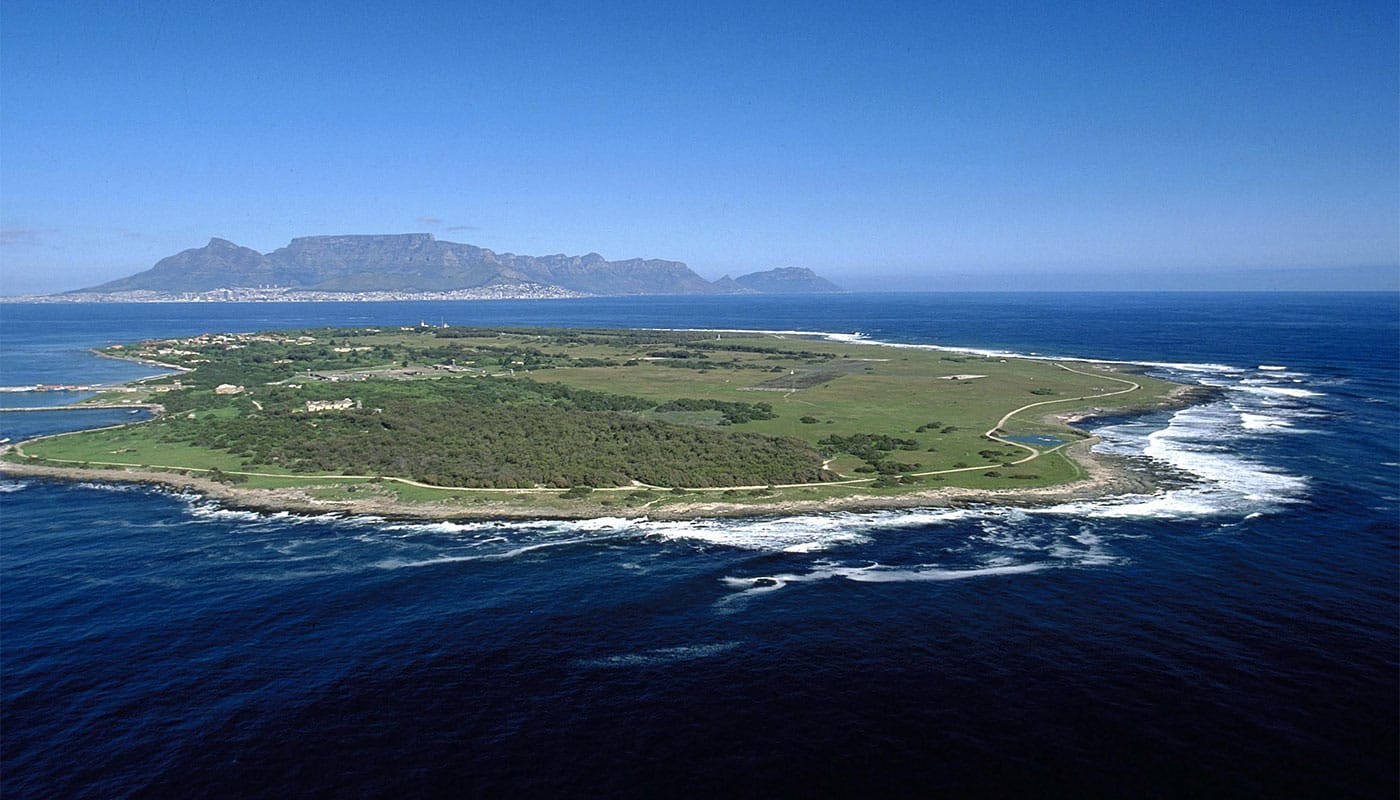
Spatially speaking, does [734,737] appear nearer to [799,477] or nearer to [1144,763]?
[1144,763]

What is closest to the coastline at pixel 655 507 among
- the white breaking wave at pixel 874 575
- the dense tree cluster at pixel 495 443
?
the dense tree cluster at pixel 495 443

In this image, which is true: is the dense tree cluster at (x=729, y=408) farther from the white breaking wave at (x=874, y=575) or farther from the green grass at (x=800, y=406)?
the white breaking wave at (x=874, y=575)

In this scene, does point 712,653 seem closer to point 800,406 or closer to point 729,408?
point 729,408

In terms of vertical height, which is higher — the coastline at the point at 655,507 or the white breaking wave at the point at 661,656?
the coastline at the point at 655,507

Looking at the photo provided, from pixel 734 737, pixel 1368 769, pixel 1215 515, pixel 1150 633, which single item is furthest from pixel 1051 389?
pixel 734 737

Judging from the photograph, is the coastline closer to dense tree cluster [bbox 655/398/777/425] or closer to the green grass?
the green grass

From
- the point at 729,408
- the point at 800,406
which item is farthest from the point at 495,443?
the point at 800,406
